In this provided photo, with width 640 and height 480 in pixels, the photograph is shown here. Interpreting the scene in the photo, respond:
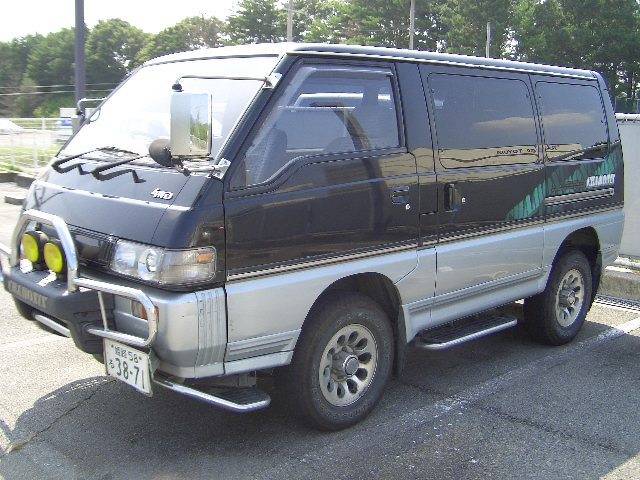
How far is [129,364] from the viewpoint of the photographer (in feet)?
11.3

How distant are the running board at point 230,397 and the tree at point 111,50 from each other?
85587mm

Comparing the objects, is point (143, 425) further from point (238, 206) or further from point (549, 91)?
point (549, 91)

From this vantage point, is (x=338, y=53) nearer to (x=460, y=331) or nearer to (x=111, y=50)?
(x=460, y=331)

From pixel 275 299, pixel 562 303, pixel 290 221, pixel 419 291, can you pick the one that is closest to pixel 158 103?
pixel 290 221

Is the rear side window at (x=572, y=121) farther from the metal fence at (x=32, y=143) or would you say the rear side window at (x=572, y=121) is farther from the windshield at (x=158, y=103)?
the metal fence at (x=32, y=143)

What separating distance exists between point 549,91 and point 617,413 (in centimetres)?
252

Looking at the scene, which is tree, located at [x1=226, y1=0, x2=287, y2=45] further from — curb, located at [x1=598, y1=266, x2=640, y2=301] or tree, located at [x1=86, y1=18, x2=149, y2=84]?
curb, located at [x1=598, y1=266, x2=640, y2=301]

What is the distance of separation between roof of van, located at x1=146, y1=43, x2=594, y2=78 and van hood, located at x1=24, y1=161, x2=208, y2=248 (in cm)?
94

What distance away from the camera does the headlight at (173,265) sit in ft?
10.7

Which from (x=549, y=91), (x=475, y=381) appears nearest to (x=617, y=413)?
(x=475, y=381)

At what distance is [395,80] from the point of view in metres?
4.26

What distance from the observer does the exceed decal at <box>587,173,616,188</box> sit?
18.8ft

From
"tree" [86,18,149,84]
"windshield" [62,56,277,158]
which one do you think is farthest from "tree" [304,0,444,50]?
"windshield" [62,56,277,158]

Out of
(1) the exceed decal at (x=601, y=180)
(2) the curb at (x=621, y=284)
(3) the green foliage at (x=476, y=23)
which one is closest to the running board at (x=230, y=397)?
(1) the exceed decal at (x=601, y=180)
